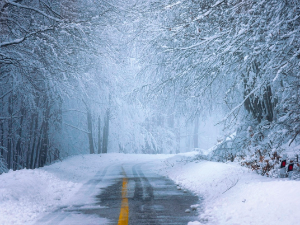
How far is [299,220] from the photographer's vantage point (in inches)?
182

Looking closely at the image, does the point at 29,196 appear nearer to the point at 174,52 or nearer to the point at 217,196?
the point at 217,196

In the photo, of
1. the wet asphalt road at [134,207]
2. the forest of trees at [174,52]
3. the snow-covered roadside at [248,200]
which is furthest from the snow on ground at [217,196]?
the forest of trees at [174,52]

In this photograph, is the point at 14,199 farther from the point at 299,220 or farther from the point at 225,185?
the point at 299,220

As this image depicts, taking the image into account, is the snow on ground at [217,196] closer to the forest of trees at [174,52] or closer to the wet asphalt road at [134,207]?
the wet asphalt road at [134,207]

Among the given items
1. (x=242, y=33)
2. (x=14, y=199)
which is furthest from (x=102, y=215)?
(x=242, y=33)

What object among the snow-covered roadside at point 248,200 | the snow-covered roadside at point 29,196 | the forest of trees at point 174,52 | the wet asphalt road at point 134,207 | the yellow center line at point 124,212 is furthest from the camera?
the forest of trees at point 174,52

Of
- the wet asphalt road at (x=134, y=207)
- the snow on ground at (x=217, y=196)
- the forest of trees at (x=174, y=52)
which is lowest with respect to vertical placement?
the wet asphalt road at (x=134, y=207)

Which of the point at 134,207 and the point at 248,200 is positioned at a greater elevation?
the point at 248,200

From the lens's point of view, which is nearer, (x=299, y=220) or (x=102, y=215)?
(x=299, y=220)

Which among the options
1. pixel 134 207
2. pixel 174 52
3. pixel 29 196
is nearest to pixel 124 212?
pixel 134 207

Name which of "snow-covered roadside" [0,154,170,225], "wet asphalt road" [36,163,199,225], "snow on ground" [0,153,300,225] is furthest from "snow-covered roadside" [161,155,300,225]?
"snow-covered roadside" [0,154,170,225]

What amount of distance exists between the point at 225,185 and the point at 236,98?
26.2ft

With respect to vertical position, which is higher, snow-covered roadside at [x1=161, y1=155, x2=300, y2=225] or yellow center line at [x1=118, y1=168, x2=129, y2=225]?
snow-covered roadside at [x1=161, y1=155, x2=300, y2=225]

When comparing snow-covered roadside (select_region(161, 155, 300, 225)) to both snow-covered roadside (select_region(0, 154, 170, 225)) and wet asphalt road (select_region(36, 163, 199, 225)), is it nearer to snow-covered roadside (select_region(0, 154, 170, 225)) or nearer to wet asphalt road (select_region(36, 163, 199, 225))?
wet asphalt road (select_region(36, 163, 199, 225))
